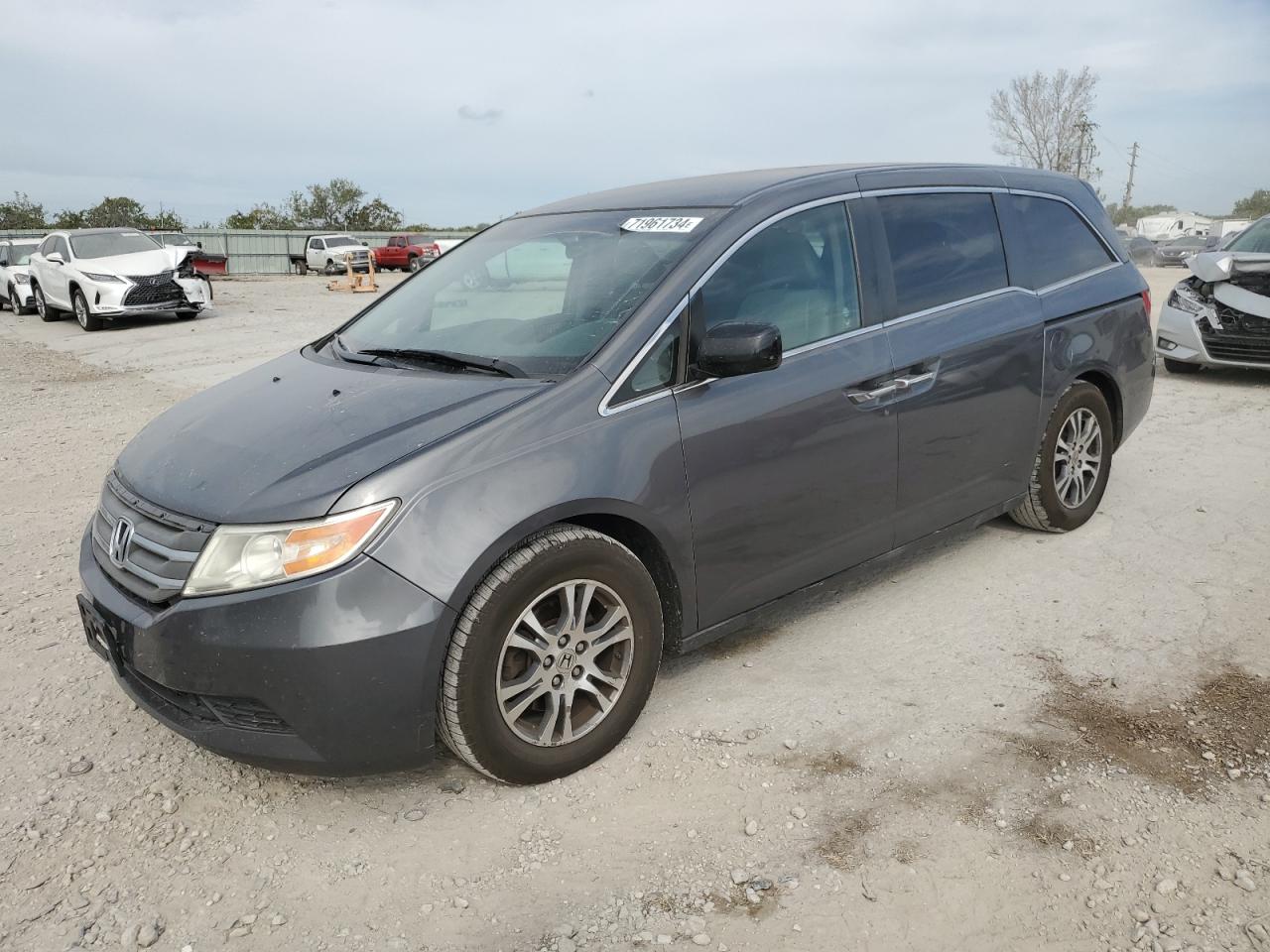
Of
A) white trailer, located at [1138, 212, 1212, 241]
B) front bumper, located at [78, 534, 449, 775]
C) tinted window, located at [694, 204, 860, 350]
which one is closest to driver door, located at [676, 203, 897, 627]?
tinted window, located at [694, 204, 860, 350]

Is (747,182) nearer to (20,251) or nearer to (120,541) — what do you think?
(120,541)

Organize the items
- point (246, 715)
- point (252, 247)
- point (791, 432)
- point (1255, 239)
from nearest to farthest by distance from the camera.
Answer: point (246, 715) < point (791, 432) < point (1255, 239) < point (252, 247)

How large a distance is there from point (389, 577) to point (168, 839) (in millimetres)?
1020

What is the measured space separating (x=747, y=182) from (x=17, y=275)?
2223 centimetres

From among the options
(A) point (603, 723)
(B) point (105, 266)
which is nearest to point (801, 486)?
(A) point (603, 723)

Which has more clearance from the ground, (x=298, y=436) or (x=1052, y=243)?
(x=1052, y=243)

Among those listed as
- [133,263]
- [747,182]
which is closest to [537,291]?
[747,182]

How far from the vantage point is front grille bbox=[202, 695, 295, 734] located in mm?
2729

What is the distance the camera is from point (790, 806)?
290 cm

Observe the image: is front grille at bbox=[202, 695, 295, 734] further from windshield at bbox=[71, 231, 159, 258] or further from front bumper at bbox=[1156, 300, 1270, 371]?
windshield at bbox=[71, 231, 159, 258]

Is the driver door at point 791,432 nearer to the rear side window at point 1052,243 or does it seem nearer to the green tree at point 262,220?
the rear side window at point 1052,243

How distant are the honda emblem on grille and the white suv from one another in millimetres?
20269

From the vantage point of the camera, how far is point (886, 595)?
4422 millimetres

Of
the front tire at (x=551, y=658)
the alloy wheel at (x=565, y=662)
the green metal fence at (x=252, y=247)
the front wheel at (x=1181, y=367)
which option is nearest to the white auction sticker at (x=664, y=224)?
the front tire at (x=551, y=658)
